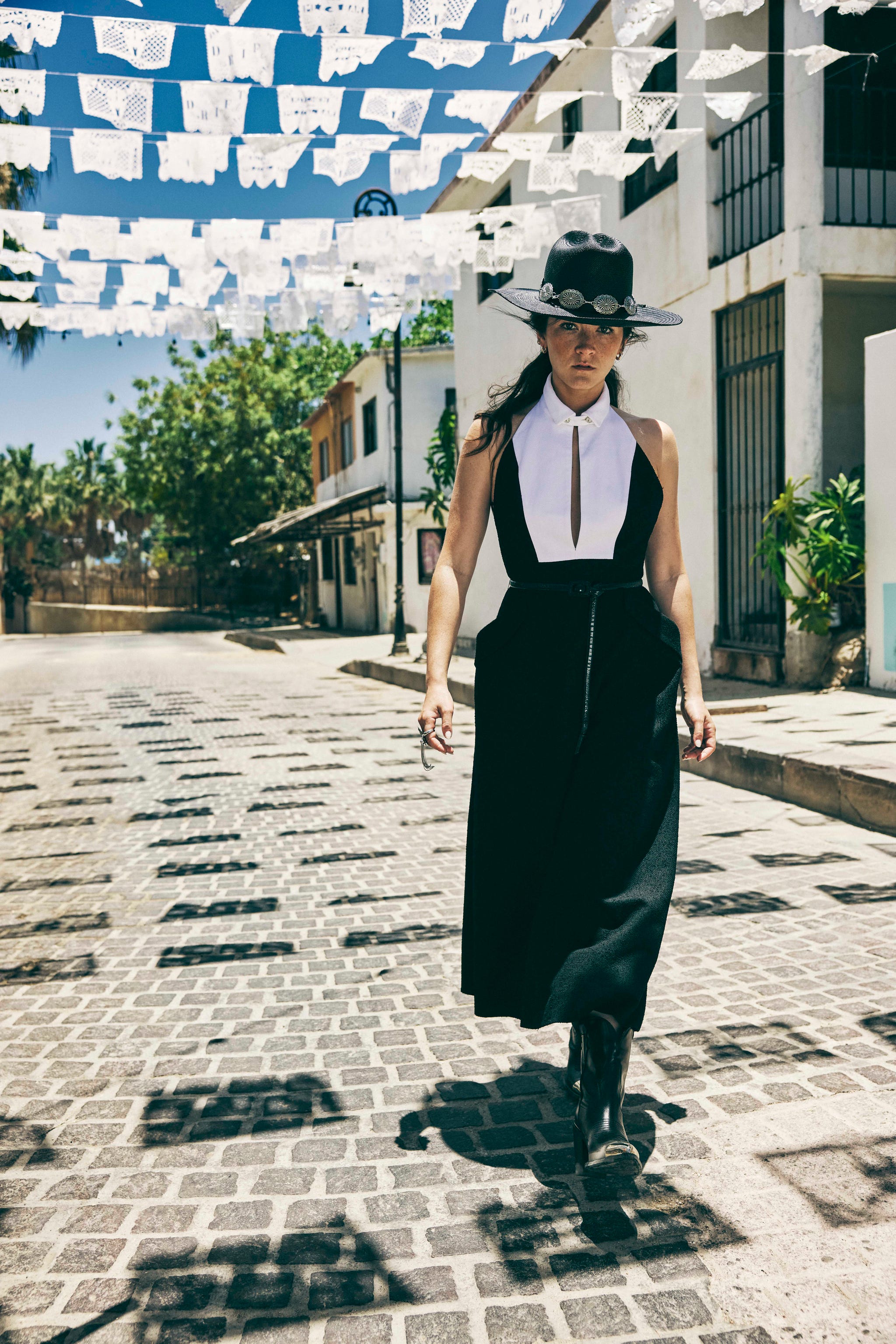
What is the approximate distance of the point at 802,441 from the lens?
400 inches

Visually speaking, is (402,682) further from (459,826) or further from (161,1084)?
(161,1084)

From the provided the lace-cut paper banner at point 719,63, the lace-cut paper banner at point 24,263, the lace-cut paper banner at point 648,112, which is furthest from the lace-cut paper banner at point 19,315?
the lace-cut paper banner at point 719,63

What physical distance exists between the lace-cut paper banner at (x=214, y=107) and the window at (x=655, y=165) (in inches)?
238

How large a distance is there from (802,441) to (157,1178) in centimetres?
915

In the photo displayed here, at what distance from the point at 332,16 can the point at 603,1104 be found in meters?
5.90

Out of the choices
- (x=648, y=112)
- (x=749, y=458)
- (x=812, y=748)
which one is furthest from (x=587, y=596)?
(x=749, y=458)

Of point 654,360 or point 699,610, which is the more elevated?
point 654,360

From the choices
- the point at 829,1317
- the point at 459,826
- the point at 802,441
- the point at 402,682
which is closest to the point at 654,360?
the point at 802,441

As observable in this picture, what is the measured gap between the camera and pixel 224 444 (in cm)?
3903

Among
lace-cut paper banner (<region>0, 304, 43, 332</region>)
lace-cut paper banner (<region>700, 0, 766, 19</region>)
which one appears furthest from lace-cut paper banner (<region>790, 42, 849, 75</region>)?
lace-cut paper banner (<region>0, 304, 43, 332</region>)

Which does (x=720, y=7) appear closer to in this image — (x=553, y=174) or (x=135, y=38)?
(x=553, y=174)

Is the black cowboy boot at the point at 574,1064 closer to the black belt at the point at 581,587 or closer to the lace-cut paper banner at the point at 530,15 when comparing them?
the black belt at the point at 581,587

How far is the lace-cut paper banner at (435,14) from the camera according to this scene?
20.0 ft

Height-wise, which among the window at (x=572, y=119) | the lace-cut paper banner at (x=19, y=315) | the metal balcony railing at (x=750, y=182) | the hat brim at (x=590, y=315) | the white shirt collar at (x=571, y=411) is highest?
the window at (x=572, y=119)
